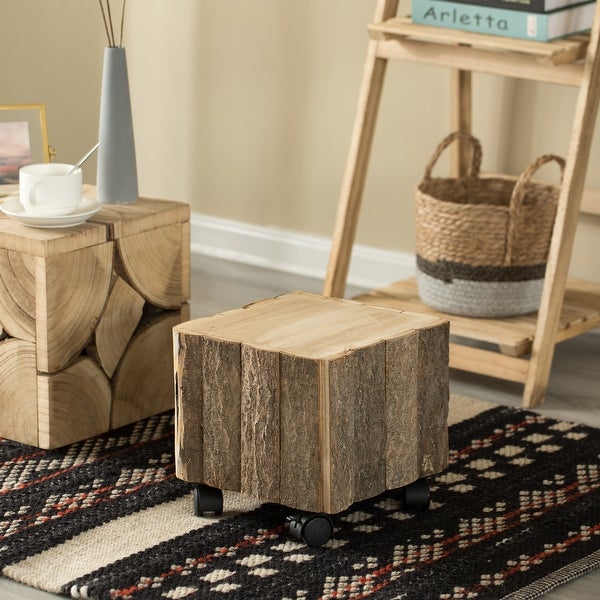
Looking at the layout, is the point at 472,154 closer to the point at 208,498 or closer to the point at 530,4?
the point at 530,4

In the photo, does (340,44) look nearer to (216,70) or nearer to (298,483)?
(216,70)

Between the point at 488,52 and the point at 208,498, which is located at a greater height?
the point at 488,52

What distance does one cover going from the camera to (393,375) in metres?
1.62

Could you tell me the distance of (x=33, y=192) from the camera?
1.84 meters

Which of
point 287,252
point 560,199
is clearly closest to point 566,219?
point 560,199

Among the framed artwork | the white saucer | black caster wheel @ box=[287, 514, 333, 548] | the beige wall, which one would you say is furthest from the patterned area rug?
the beige wall

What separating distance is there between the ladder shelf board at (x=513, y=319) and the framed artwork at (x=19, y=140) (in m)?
0.68

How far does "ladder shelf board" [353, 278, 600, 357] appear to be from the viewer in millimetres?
2188

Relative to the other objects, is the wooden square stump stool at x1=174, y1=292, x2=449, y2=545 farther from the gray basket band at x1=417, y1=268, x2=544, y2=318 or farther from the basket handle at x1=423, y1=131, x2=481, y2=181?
the basket handle at x1=423, y1=131, x2=481, y2=181

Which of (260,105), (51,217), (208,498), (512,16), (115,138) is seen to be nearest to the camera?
(208,498)

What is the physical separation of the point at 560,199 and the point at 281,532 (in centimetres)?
80

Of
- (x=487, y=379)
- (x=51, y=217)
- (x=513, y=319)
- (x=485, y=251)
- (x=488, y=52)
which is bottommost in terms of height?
(x=487, y=379)

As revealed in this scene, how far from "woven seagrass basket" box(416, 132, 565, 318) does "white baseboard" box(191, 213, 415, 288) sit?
46 cm

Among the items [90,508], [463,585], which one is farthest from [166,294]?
[463,585]
